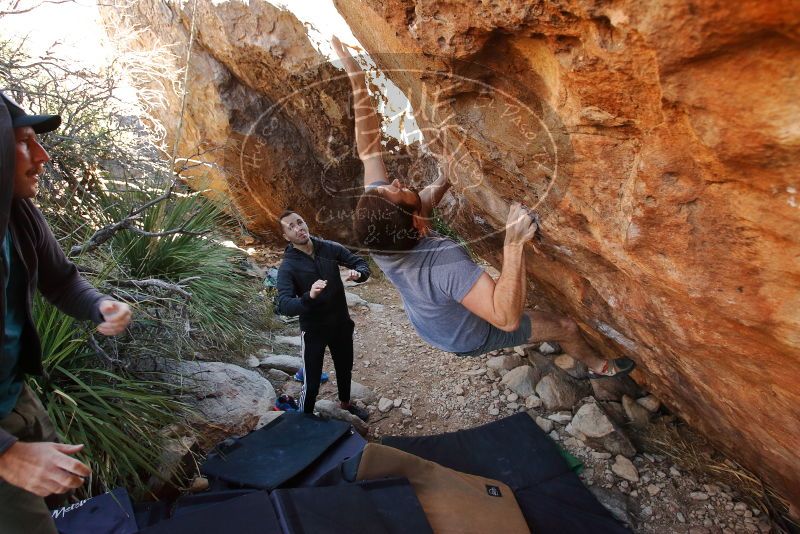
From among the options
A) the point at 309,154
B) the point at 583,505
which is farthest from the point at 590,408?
the point at 309,154

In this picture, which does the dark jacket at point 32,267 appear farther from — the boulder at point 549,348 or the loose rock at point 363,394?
the boulder at point 549,348

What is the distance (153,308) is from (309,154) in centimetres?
315

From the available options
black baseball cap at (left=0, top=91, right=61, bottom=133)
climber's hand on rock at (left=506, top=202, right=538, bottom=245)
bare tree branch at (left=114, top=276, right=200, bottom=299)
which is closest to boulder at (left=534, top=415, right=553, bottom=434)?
climber's hand on rock at (left=506, top=202, right=538, bottom=245)

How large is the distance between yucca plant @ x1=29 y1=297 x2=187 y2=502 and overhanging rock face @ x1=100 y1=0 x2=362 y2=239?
8.07 feet

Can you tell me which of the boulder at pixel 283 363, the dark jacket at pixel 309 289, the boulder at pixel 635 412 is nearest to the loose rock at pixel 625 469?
the boulder at pixel 635 412

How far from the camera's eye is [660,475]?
116 inches

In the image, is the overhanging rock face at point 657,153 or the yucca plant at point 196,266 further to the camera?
the yucca plant at point 196,266

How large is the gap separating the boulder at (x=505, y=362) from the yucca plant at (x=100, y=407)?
2.23m

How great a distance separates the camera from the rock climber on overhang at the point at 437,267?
2109 mm

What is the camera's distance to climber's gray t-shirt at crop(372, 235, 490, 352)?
226cm

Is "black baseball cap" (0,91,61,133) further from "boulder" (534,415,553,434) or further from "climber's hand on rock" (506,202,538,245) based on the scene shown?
"boulder" (534,415,553,434)

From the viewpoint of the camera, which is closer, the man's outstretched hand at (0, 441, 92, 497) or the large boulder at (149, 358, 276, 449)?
the man's outstretched hand at (0, 441, 92, 497)

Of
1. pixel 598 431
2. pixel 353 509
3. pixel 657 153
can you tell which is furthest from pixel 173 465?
pixel 657 153

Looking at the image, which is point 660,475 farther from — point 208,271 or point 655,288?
point 208,271
